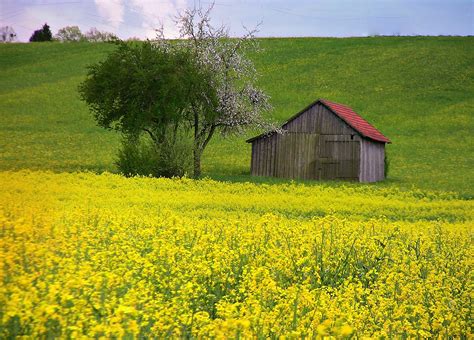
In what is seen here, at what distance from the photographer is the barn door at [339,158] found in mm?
46781

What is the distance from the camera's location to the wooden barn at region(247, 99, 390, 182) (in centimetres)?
4697

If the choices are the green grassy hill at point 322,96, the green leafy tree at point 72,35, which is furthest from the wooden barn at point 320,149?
the green leafy tree at point 72,35

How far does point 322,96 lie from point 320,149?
29.9 meters

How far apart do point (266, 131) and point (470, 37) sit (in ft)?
205

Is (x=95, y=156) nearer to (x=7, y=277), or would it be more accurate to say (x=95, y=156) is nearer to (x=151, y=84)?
(x=151, y=84)

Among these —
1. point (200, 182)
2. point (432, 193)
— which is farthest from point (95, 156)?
point (432, 193)

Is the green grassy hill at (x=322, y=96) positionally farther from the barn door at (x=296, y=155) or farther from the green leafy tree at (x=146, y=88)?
the green leafy tree at (x=146, y=88)

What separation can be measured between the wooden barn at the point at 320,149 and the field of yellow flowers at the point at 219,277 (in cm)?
2621

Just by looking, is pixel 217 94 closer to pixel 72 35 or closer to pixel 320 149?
pixel 320 149

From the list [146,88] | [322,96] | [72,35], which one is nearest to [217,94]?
[146,88]

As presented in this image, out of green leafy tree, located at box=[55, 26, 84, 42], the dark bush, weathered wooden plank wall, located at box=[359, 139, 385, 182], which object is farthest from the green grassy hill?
green leafy tree, located at box=[55, 26, 84, 42]

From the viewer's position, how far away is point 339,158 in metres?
47.3

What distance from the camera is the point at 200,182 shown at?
3234 centimetres

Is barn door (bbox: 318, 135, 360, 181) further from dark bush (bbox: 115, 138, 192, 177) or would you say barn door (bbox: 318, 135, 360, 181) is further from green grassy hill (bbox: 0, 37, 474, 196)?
dark bush (bbox: 115, 138, 192, 177)
